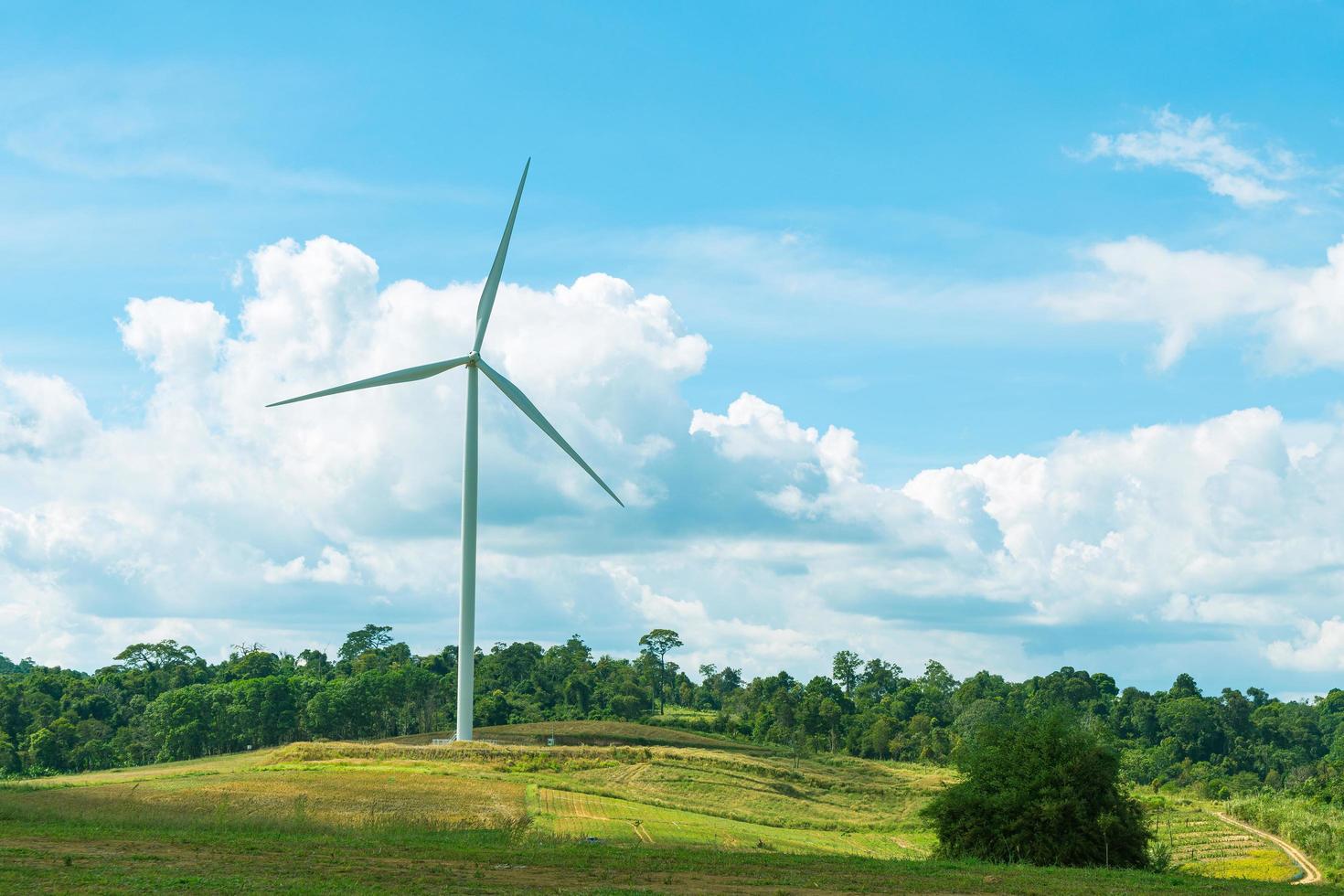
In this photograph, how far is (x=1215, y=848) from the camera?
87688 mm

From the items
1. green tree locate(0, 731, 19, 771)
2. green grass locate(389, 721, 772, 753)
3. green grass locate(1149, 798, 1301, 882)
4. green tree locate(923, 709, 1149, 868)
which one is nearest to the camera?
green tree locate(923, 709, 1149, 868)

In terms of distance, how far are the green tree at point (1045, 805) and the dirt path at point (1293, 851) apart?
16096mm

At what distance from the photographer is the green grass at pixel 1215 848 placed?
75.2 m

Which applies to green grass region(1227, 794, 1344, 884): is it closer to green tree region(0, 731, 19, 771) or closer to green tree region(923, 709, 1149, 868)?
green tree region(923, 709, 1149, 868)

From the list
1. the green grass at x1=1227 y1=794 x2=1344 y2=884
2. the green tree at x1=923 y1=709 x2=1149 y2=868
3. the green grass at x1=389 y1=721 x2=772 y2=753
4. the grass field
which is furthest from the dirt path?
the green grass at x1=389 y1=721 x2=772 y2=753

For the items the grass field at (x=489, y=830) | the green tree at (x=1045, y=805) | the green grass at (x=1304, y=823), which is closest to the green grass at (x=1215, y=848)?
the green grass at (x=1304, y=823)

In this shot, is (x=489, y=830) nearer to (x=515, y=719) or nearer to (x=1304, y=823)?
(x=1304, y=823)

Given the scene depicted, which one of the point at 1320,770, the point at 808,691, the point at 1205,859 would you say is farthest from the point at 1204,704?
the point at 1205,859

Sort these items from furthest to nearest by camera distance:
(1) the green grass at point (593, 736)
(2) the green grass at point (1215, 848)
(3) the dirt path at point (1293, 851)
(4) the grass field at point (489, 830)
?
1. (1) the green grass at point (593, 736)
2. (2) the green grass at point (1215, 848)
3. (3) the dirt path at point (1293, 851)
4. (4) the grass field at point (489, 830)

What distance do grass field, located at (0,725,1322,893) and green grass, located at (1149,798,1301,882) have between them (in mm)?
3560

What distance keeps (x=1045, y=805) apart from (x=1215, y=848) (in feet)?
132

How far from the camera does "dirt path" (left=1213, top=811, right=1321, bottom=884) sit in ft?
245

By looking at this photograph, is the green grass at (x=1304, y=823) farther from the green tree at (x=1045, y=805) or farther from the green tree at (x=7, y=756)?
the green tree at (x=7, y=756)

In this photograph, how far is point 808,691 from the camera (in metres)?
195
